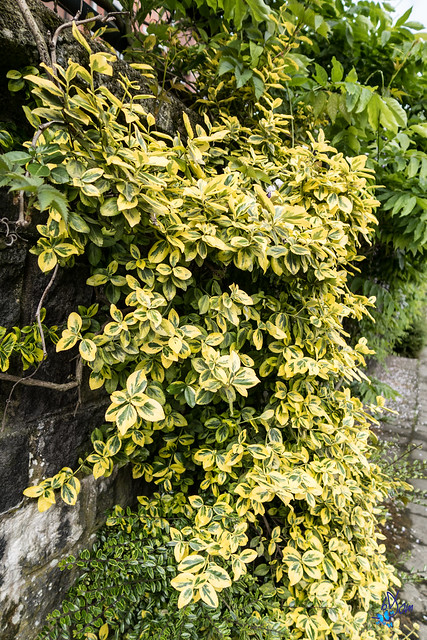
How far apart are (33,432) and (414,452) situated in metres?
3.98

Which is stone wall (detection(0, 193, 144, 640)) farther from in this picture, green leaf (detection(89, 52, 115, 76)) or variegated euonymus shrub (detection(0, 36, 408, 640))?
green leaf (detection(89, 52, 115, 76))

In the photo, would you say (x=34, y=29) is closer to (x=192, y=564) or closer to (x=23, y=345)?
(x=23, y=345)

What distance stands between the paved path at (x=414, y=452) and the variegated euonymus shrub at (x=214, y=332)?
0.80 meters

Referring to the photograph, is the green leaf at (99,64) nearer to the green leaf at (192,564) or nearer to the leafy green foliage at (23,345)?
the leafy green foliage at (23,345)

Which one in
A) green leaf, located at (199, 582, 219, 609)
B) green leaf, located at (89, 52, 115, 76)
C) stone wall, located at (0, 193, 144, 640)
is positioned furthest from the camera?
stone wall, located at (0, 193, 144, 640)

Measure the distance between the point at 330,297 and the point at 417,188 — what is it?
1125 millimetres

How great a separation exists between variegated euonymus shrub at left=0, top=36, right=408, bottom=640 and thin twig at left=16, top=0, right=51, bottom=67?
9 centimetres

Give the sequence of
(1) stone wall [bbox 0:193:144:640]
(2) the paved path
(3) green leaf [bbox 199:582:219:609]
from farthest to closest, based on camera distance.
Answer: (2) the paved path < (1) stone wall [bbox 0:193:144:640] < (3) green leaf [bbox 199:582:219:609]

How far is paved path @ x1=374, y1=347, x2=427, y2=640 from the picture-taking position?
7.38 ft

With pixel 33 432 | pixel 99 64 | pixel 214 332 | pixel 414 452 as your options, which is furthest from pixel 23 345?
pixel 414 452

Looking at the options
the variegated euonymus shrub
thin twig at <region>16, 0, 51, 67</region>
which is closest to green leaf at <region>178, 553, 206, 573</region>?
the variegated euonymus shrub

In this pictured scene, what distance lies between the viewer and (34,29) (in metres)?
0.93

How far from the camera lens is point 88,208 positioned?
3.36 feet

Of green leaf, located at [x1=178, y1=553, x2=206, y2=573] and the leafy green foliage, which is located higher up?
the leafy green foliage
